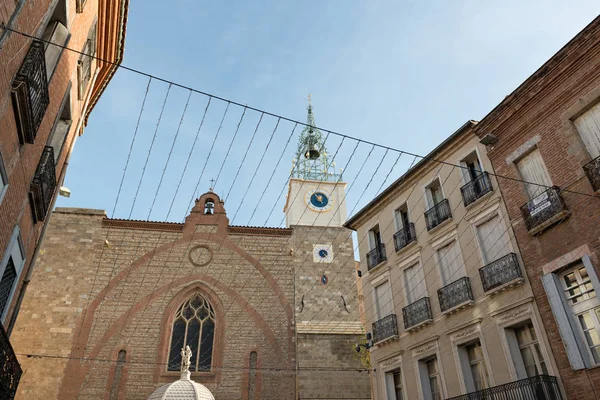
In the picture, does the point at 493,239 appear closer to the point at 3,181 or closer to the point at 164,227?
the point at 3,181

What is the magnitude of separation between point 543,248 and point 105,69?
33.5 feet

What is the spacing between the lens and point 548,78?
10242mm

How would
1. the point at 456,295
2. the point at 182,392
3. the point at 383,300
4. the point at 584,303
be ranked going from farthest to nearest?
1. the point at 182,392
2. the point at 383,300
3. the point at 456,295
4. the point at 584,303

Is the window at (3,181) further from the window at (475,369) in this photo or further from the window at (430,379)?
the window at (430,379)

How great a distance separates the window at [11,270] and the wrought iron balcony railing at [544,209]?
9455 millimetres

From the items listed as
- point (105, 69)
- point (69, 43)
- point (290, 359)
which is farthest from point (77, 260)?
point (69, 43)

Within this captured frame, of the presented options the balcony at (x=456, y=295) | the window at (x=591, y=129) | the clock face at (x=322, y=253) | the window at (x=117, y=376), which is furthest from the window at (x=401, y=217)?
the window at (x=117, y=376)

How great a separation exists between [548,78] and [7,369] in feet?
36.2

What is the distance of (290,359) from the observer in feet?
66.1

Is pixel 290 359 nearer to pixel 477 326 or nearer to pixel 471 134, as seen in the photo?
pixel 477 326

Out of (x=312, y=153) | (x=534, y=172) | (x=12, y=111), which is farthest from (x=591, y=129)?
(x=312, y=153)

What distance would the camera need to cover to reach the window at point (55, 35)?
6750 mm

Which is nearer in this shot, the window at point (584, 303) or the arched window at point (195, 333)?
the window at point (584, 303)

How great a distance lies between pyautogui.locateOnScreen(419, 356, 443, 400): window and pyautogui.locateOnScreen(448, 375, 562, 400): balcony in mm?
1636
